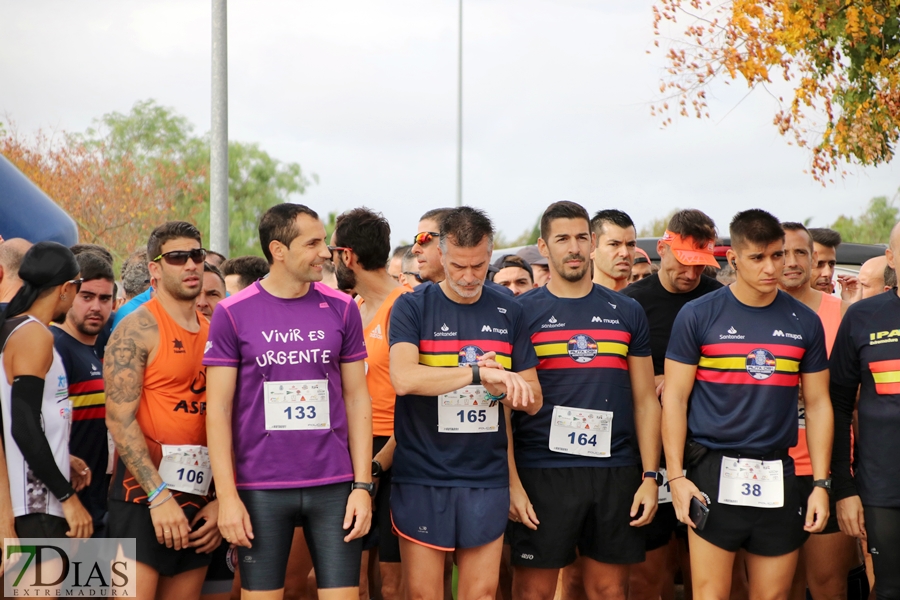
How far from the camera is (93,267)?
5051 mm

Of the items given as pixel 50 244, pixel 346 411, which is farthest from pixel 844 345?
pixel 50 244

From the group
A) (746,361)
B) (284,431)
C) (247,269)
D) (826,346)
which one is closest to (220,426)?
(284,431)

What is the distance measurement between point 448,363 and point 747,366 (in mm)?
1443

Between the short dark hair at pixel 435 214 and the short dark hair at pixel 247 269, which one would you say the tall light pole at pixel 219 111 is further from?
the short dark hair at pixel 435 214

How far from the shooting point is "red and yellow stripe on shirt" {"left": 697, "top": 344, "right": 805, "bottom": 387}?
14.3 ft

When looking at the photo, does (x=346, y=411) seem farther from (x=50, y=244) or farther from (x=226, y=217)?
(x=226, y=217)

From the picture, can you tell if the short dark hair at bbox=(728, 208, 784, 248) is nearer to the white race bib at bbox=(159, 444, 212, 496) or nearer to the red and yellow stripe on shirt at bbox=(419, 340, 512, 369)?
the red and yellow stripe on shirt at bbox=(419, 340, 512, 369)

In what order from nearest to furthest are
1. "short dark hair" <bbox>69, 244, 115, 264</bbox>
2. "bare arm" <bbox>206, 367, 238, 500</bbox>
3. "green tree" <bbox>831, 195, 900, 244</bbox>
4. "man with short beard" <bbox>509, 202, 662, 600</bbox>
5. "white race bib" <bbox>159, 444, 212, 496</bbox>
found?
"bare arm" <bbox>206, 367, 238, 500</bbox>, "white race bib" <bbox>159, 444, 212, 496</bbox>, "man with short beard" <bbox>509, 202, 662, 600</bbox>, "short dark hair" <bbox>69, 244, 115, 264</bbox>, "green tree" <bbox>831, 195, 900, 244</bbox>

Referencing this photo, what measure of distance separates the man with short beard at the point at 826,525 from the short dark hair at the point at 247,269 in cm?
345

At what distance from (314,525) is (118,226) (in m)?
19.7

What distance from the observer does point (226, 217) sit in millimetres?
9812

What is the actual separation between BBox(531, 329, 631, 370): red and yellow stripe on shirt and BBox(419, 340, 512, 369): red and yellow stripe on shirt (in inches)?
14.1

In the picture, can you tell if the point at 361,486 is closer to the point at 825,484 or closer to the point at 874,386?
the point at 825,484

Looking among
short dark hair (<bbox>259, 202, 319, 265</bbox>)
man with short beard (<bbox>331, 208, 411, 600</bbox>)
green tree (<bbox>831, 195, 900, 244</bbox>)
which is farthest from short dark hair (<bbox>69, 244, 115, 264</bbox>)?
Answer: green tree (<bbox>831, 195, 900, 244</bbox>)
